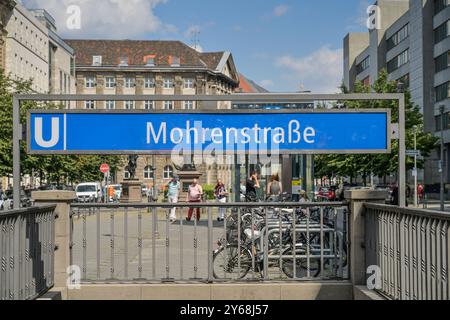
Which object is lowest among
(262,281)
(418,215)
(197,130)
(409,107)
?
(262,281)

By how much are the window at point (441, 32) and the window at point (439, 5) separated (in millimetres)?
1591

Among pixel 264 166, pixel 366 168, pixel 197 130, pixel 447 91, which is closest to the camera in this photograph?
pixel 197 130

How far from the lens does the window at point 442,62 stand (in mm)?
71475

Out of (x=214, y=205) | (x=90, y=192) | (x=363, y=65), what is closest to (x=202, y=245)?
(x=214, y=205)

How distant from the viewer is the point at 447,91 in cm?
7094

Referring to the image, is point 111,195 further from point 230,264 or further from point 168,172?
point 168,172

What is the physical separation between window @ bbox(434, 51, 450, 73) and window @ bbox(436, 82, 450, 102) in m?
1.63

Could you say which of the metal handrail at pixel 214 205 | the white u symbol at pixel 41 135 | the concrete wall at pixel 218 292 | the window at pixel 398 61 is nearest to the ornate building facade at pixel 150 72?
the window at pixel 398 61

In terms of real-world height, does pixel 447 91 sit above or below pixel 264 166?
above

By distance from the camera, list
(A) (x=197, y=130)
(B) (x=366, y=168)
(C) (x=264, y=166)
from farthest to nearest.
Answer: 1. (B) (x=366, y=168)
2. (C) (x=264, y=166)
3. (A) (x=197, y=130)

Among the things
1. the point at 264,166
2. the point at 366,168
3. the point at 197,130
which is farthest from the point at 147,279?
the point at 366,168

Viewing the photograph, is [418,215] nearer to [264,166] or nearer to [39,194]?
[39,194]

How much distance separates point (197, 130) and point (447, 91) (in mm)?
66678

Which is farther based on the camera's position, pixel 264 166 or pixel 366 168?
pixel 366 168
